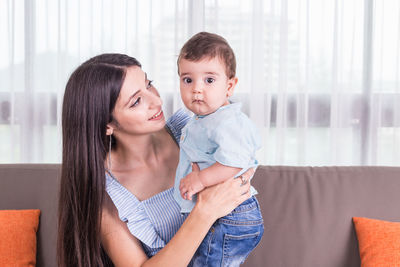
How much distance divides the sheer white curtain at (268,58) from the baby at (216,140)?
1363 millimetres

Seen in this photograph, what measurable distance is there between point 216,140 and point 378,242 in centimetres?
90

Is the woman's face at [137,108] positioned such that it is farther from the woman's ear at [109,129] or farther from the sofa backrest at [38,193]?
the sofa backrest at [38,193]

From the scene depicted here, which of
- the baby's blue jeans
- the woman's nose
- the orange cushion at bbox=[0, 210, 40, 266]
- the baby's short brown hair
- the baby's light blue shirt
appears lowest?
the orange cushion at bbox=[0, 210, 40, 266]

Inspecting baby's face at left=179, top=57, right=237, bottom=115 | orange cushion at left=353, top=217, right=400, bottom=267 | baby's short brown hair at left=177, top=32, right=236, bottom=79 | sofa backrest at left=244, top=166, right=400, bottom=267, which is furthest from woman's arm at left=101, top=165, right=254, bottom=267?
orange cushion at left=353, top=217, right=400, bottom=267

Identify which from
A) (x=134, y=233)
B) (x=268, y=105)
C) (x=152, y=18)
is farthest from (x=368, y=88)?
(x=134, y=233)

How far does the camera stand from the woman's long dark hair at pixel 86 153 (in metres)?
1.39

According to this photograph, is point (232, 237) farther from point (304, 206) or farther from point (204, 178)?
point (304, 206)

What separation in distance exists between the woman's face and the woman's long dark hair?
0.08ft

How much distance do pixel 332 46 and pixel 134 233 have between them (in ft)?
6.03

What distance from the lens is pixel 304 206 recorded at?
1.85m

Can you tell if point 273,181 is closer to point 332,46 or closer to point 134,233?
point 134,233

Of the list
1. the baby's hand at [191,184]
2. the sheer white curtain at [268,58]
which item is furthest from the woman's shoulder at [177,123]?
the sheer white curtain at [268,58]

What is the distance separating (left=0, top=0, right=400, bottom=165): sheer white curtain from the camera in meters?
2.66

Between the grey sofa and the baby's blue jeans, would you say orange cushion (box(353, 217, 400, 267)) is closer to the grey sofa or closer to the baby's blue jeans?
the grey sofa
